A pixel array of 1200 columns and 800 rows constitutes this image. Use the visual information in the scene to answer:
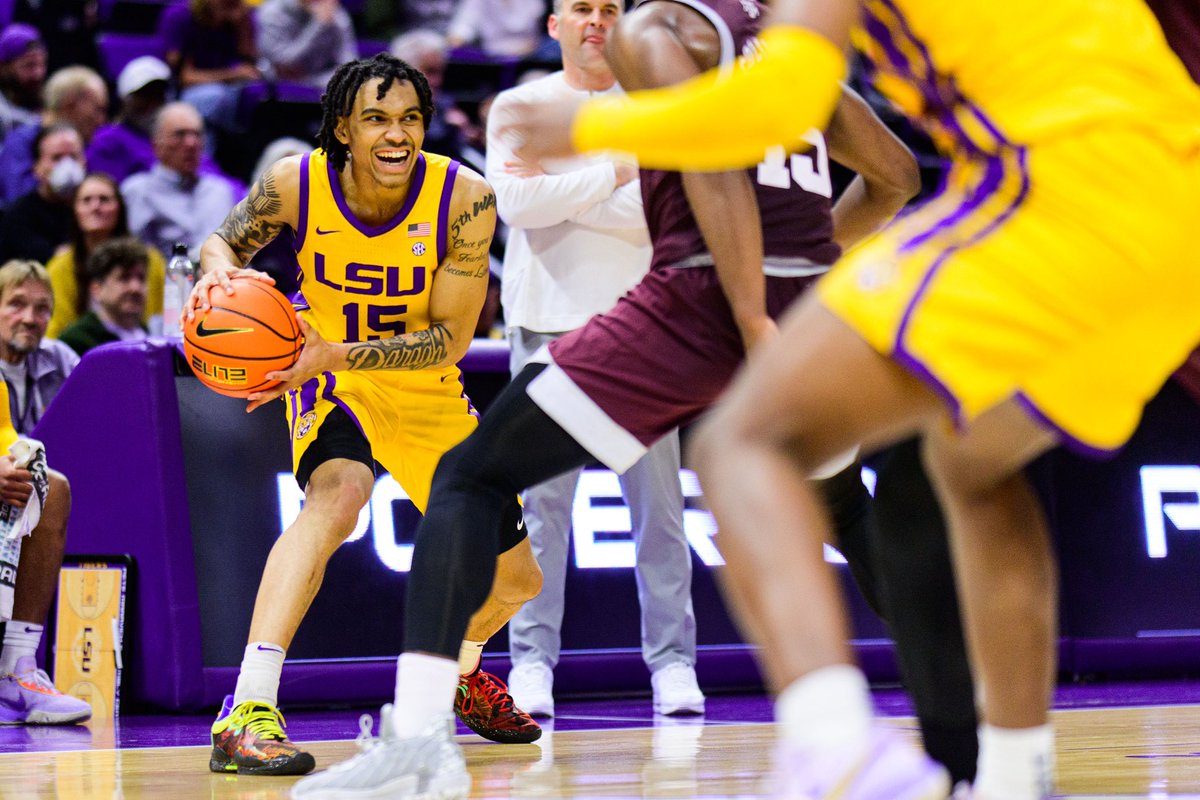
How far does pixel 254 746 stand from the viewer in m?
3.76

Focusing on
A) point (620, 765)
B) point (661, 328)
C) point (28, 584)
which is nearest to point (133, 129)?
point (28, 584)

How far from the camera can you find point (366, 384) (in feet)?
14.5

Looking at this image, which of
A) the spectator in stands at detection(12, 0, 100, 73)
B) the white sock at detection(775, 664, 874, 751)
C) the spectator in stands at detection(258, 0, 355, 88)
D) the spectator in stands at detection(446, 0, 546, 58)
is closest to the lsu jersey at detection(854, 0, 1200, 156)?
the white sock at detection(775, 664, 874, 751)

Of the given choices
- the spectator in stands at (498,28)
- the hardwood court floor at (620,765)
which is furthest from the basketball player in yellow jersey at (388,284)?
the spectator in stands at (498,28)

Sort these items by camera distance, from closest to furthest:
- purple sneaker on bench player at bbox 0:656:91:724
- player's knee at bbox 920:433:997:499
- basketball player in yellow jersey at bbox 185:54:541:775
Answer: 1. player's knee at bbox 920:433:997:499
2. basketball player in yellow jersey at bbox 185:54:541:775
3. purple sneaker on bench player at bbox 0:656:91:724

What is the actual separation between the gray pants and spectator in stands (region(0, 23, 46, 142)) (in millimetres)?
5534

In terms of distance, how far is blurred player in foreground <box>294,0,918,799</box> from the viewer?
2.90 meters

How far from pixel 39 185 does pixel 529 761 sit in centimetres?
577

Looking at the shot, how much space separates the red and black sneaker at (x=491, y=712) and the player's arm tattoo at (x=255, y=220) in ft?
4.44

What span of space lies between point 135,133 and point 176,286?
13.1 feet

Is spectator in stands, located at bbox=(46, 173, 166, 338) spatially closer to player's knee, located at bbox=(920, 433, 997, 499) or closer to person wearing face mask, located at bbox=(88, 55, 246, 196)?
person wearing face mask, located at bbox=(88, 55, 246, 196)

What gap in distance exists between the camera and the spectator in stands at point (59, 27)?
414 inches

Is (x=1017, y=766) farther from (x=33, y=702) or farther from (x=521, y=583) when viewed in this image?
(x=33, y=702)

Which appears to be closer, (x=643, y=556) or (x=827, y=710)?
(x=827, y=710)
